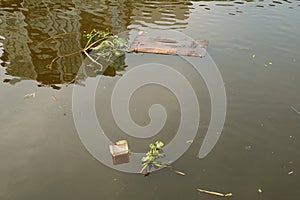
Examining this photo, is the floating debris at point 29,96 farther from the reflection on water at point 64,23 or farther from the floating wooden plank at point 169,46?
the floating wooden plank at point 169,46

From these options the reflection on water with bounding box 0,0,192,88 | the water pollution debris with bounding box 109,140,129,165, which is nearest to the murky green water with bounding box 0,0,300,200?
the reflection on water with bounding box 0,0,192,88

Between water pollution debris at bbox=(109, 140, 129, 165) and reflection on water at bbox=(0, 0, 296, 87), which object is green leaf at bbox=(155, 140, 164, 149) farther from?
reflection on water at bbox=(0, 0, 296, 87)

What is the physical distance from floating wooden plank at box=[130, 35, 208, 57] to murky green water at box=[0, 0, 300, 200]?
0.65ft

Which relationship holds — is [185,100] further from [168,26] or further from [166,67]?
[168,26]

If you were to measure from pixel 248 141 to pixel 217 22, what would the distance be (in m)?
4.21

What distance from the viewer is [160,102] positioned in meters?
4.72

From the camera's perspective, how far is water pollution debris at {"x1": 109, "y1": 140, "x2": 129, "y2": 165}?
12.1 ft

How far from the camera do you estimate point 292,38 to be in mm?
6629

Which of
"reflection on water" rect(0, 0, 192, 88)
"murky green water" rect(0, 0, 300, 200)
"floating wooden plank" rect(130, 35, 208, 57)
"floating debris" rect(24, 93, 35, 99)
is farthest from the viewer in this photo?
"floating wooden plank" rect(130, 35, 208, 57)

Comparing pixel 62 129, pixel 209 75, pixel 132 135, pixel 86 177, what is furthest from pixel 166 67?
pixel 86 177

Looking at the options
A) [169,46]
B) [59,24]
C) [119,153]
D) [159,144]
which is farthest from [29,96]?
[59,24]

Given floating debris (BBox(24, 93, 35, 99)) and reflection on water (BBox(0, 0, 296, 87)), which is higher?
reflection on water (BBox(0, 0, 296, 87))

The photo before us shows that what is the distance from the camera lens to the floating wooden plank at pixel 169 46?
6.07 m

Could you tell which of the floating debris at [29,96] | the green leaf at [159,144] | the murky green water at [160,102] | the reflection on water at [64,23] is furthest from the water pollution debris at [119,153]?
the reflection on water at [64,23]
